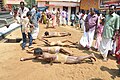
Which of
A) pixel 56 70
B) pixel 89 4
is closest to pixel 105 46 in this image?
pixel 56 70

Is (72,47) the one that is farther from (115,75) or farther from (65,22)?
(65,22)

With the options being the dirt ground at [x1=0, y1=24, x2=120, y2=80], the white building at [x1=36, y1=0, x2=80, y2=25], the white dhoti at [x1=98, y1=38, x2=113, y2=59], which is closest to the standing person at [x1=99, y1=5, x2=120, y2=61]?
the white dhoti at [x1=98, y1=38, x2=113, y2=59]

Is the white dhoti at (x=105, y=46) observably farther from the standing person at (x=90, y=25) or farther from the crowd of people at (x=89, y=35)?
the standing person at (x=90, y=25)

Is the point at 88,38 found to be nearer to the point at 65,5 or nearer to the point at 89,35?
the point at 89,35

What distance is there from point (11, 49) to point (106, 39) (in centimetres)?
367

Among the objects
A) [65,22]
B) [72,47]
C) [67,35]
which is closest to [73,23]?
[65,22]

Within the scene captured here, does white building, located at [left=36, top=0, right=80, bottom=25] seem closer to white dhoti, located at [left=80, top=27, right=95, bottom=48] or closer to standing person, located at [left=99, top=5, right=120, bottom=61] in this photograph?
white dhoti, located at [left=80, top=27, right=95, bottom=48]

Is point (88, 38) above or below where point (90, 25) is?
below

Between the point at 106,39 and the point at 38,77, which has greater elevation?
the point at 106,39

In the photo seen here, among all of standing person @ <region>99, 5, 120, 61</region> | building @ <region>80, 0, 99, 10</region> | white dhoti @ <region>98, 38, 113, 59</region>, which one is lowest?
white dhoti @ <region>98, 38, 113, 59</region>

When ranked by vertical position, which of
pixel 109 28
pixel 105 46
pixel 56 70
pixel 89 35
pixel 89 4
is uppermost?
pixel 89 4

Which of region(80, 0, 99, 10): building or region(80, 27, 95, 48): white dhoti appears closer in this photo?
region(80, 27, 95, 48): white dhoti

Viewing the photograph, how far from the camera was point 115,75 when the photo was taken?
5.83 meters

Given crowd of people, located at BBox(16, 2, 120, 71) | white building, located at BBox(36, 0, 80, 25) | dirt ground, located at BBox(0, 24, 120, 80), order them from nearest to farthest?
dirt ground, located at BBox(0, 24, 120, 80) → crowd of people, located at BBox(16, 2, 120, 71) → white building, located at BBox(36, 0, 80, 25)
